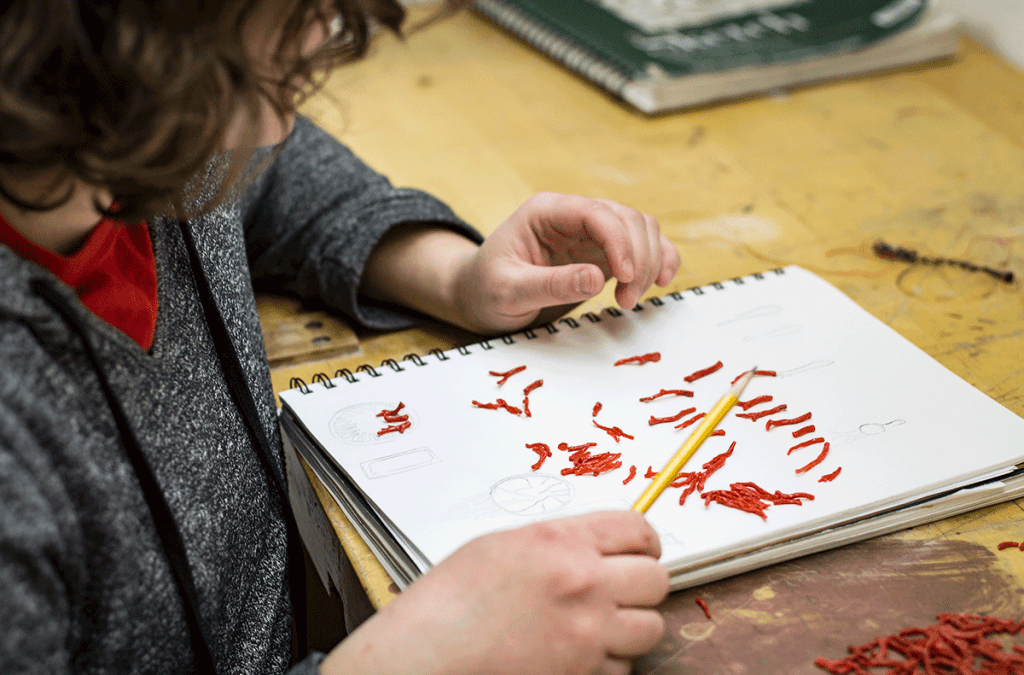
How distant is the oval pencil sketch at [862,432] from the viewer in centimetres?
56

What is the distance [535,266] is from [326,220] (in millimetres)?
217

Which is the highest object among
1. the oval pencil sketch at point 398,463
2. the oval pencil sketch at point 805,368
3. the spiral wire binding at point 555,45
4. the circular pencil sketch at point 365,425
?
the spiral wire binding at point 555,45

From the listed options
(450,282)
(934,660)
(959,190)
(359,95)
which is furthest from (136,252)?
(959,190)

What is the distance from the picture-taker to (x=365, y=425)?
0.57m

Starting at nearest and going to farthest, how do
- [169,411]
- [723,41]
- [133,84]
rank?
[133,84], [169,411], [723,41]

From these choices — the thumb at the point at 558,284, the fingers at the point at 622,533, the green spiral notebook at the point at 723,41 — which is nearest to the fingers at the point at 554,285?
the thumb at the point at 558,284

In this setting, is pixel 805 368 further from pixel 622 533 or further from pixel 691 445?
pixel 622 533

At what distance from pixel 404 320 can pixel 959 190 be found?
613 mm

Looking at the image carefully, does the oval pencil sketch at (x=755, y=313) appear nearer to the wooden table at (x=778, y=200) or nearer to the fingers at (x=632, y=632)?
the wooden table at (x=778, y=200)

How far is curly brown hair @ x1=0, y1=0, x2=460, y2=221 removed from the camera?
0.36m

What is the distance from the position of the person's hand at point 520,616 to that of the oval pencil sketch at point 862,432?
17 cm

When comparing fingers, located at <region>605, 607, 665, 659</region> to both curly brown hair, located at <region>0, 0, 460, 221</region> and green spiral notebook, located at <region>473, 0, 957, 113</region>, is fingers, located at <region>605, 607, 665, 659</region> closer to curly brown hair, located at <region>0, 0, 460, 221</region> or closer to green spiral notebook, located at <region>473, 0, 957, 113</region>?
curly brown hair, located at <region>0, 0, 460, 221</region>

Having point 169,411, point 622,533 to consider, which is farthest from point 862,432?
point 169,411

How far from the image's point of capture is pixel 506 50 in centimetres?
131
